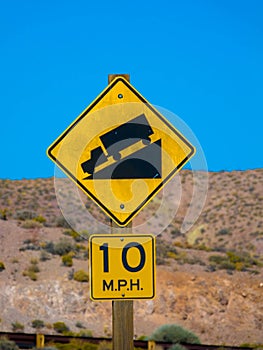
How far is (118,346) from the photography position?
583 cm

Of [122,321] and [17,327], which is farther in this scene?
[17,327]

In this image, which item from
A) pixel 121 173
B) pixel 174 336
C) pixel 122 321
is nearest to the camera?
pixel 121 173

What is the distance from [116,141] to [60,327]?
2530 cm

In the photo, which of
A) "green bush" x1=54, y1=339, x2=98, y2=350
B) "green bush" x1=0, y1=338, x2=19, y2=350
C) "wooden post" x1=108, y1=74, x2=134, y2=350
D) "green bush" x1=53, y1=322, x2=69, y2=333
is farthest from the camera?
"green bush" x1=53, y1=322, x2=69, y2=333

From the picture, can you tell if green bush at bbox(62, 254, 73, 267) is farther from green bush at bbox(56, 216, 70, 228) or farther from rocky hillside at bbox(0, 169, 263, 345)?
green bush at bbox(56, 216, 70, 228)

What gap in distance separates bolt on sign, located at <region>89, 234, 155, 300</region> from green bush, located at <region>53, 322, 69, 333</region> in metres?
24.8

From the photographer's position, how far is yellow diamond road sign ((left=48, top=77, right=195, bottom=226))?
5613mm

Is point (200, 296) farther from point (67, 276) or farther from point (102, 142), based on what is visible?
point (102, 142)

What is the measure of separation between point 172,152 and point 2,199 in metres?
56.1

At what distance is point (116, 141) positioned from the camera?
5637 millimetres

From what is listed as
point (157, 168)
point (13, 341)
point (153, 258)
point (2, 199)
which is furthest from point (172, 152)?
point (2, 199)

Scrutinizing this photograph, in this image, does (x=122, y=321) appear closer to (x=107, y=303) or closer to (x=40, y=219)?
(x=107, y=303)

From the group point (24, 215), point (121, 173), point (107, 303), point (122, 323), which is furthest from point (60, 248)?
point (121, 173)

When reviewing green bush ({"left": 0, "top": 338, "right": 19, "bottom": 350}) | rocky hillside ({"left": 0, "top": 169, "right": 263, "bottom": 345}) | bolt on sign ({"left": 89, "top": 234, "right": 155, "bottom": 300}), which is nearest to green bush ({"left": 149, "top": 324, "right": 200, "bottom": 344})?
rocky hillside ({"left": 0, "top": 169, "right": 263, "bottom": 345})
